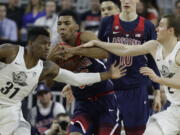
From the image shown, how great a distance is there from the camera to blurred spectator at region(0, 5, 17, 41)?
46.8 ft

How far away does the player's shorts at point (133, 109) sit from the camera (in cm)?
923

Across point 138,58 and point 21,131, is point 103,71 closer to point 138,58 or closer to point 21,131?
point 138,58

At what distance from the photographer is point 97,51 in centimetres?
834

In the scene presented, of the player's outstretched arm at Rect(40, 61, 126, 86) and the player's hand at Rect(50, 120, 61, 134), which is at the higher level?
the player's outstretched arm at Rect(40, 61, 126, 86)

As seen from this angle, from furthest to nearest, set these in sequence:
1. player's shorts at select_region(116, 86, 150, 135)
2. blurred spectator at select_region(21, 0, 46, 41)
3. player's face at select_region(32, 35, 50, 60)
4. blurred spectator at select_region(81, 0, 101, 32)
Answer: blurred spectator at select_region(21, 0, 46, 41) < blurred spectator at select_region(81, 0, 101, 32) < player's shorts at select_region(116, 86, 150, 135) < player's face at select_region(32, 35, 50, 60)

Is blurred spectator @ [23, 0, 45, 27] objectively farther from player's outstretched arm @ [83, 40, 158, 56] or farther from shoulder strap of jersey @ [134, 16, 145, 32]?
player's outstretched arm @ [83, 40, 158, 56]

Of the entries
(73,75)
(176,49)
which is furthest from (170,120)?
(73,75)

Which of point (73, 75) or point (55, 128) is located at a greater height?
point (73, 75)

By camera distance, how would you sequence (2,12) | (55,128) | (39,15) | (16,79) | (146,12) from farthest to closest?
1. (39,15)
2. (146,12)
3. (2,12)
4. (55,128)
5. (16,79)

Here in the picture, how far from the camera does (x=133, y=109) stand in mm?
9266

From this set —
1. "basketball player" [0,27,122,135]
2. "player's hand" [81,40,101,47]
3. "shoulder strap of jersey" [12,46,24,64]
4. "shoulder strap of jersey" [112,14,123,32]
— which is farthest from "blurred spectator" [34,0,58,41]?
"shoulder strap of jersey" [12,46,24,64]

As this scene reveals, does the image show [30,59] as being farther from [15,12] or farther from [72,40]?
[15,12]

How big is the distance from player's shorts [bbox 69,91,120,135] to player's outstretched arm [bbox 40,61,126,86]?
1.94 feet

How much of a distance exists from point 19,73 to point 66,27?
3.56 feet
